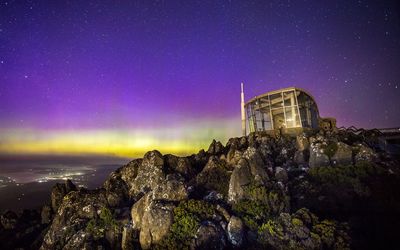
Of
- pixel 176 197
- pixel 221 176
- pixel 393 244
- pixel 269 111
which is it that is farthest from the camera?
pixel 269 111

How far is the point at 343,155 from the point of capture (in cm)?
2831

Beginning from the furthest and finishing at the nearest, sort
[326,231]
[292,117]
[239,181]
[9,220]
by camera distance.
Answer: [292,117] < [9,220] < [239,181] < [326,231]

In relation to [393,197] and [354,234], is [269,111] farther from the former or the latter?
[354,234]

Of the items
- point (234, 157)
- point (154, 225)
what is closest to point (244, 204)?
point (154, 225)

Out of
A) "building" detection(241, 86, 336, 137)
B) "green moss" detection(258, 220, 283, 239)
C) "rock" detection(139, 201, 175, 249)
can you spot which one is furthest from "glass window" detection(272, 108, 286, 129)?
"rock" detection(139, 201, 175, 249)

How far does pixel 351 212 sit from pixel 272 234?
8073mm

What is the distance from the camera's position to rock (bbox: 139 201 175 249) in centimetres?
1902

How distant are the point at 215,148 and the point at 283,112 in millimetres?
17582

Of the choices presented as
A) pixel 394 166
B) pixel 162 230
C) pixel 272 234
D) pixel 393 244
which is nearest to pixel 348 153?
pixel 394 166

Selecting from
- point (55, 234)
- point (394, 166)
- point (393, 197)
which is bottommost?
point (55, 234)

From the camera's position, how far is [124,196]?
1127 inches

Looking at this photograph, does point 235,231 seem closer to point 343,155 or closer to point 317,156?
point 317,156

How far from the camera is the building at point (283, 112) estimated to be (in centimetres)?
4516

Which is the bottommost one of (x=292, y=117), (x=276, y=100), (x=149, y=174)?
(x=149, y=174)
